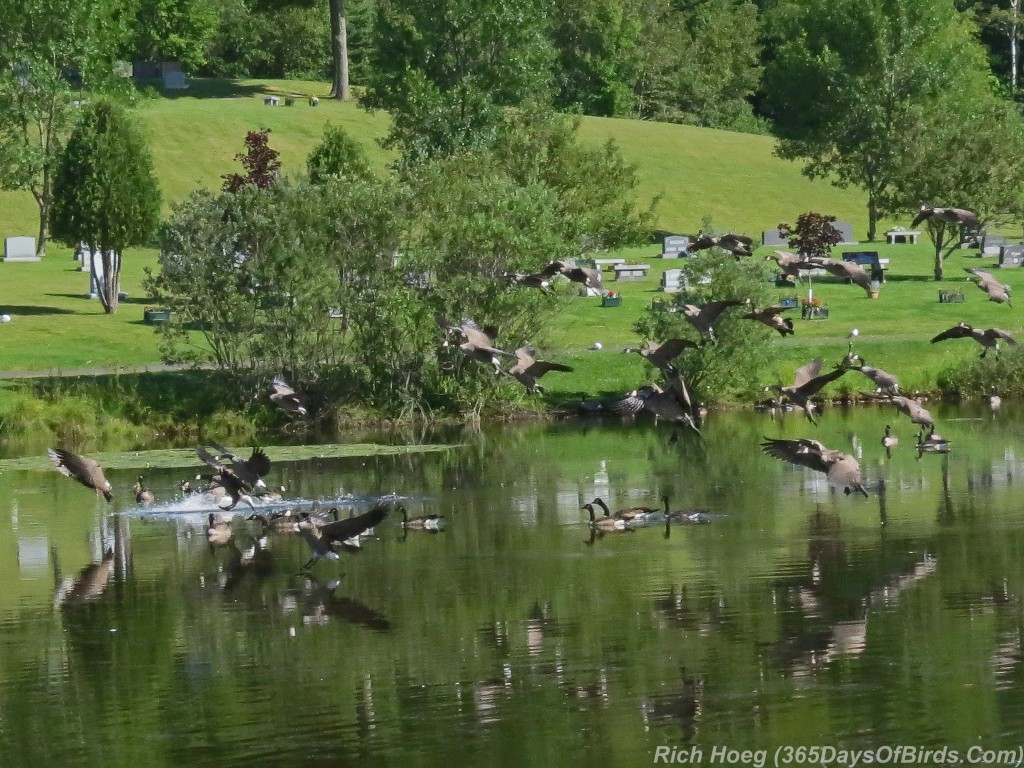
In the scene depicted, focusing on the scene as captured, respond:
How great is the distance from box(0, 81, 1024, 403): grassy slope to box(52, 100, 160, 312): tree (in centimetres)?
248

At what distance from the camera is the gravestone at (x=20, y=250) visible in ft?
240

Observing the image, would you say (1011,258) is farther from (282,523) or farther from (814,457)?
(282,523)

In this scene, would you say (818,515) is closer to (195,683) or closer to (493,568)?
(493,568)

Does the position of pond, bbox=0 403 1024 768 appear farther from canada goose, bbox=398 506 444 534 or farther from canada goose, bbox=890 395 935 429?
canada goose, bbox=890 395 935 429

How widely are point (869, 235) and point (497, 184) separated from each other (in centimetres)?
4332

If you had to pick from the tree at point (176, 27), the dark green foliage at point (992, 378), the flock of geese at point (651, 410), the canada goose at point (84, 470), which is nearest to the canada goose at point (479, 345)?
the flock of geese at point (651, 410)

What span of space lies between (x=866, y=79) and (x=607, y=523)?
62953mm

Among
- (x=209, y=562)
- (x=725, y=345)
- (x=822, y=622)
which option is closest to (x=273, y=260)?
(x=725, y=345)

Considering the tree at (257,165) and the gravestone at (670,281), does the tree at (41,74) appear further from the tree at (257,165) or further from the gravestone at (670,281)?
the gravestone at (670,281)

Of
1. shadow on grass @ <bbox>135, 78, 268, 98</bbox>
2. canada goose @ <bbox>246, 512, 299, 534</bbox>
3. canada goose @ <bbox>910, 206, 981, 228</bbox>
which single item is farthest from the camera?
shadow on grass @ <bbox>135, 78, 268, 98</bbox>

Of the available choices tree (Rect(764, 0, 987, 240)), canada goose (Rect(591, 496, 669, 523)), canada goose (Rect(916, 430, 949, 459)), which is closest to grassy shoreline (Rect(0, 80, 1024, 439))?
tree (Rect(764, 0, 987, 240))

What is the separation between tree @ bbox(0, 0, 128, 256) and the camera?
72000 millimetres

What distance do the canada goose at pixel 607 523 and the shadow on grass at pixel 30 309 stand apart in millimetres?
32224

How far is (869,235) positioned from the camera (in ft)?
298
